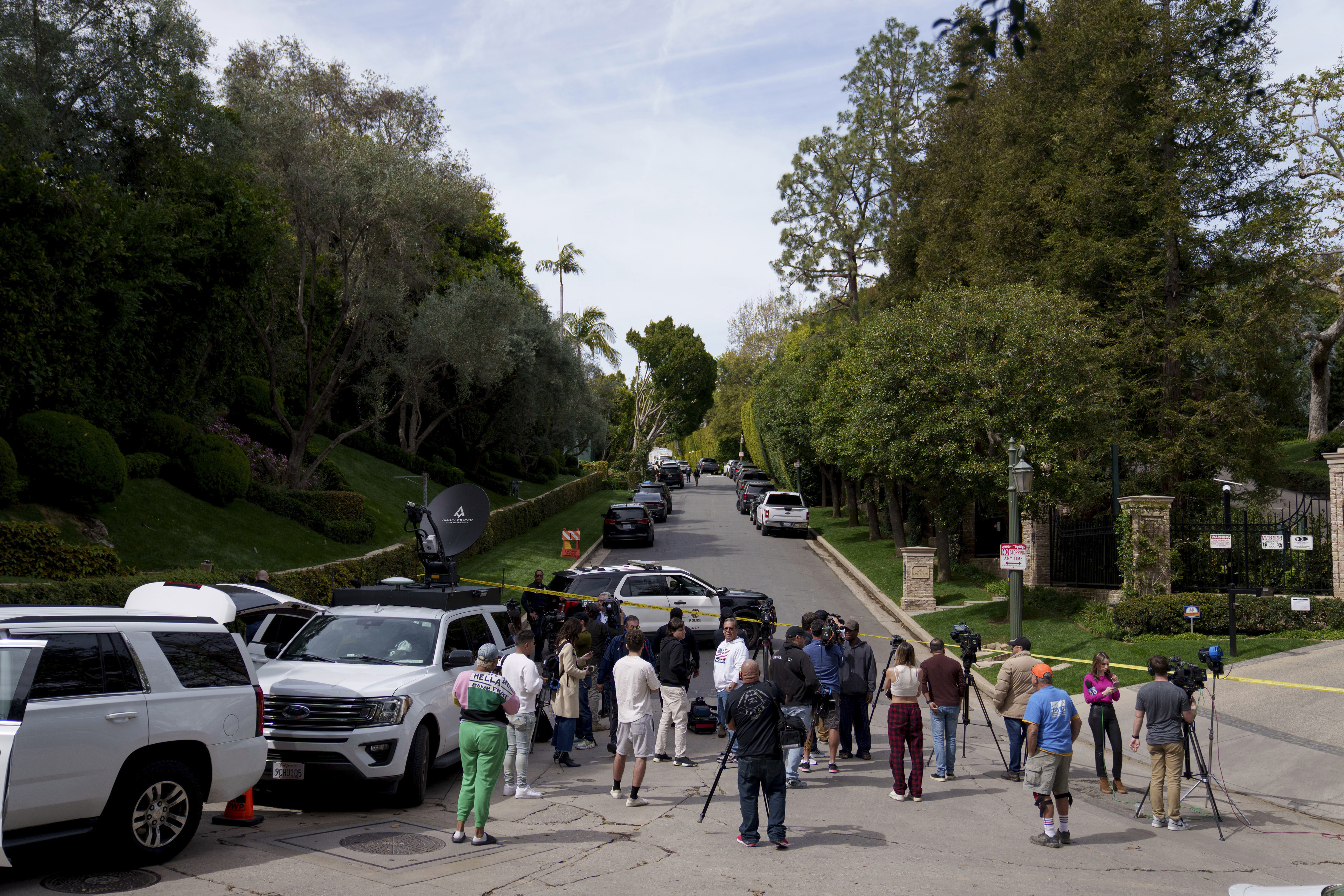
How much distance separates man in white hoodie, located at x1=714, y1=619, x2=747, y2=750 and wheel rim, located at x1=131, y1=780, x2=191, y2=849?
205 inches

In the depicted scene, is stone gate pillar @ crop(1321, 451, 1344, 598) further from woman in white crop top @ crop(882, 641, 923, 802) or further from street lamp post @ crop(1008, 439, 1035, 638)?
woman in white crop top @ crop(882, 641, 923, 802)

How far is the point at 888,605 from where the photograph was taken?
25438mm

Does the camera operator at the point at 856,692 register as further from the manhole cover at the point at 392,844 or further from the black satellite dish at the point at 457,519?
the black satellite dish at the point at 457,519

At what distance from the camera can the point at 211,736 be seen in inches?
281

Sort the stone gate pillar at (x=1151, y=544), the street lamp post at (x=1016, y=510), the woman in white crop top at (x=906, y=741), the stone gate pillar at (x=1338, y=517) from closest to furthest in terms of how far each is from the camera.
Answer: the woman in white crop top at (x=906, y=741) < the street lamp post at (x=1016, y=510) < the stone gate pillar at (x=1338, y=517) < the stone gate pillar at (x=1151, y=544)

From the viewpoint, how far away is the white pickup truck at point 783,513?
134ft

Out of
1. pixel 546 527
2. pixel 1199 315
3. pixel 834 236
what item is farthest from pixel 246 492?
pixel 834 236

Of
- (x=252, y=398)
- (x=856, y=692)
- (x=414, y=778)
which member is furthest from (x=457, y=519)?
(x=252, y=398)

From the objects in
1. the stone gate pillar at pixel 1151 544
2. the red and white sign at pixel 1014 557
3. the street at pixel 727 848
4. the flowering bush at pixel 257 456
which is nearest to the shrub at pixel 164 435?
the flowering bush at pixel 257 456

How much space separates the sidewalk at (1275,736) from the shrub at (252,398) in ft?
85.3

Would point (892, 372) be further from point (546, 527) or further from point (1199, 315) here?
point (546, 527)

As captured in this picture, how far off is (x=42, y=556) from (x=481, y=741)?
10966 mm

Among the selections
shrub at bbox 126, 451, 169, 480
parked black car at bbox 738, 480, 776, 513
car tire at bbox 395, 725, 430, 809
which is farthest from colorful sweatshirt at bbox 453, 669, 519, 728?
parked black car at bbox 738, 480, 776, 513

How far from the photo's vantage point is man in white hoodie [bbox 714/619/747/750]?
10289 mm
